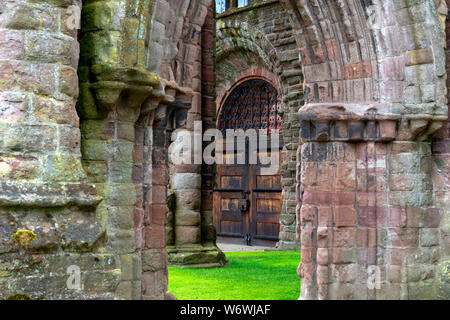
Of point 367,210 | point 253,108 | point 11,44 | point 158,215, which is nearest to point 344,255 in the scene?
point 367,210

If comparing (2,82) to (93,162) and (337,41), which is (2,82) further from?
(337,41)

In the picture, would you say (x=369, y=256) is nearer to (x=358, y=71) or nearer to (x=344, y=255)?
(x=344, y=255)

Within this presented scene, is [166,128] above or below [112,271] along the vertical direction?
above

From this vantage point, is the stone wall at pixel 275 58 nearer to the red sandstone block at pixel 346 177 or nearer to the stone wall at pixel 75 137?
the red sandstone block at pixel 346 177

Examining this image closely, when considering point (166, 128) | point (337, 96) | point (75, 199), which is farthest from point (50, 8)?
point (337, 96)

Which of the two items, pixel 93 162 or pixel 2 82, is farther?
pixel 93 162

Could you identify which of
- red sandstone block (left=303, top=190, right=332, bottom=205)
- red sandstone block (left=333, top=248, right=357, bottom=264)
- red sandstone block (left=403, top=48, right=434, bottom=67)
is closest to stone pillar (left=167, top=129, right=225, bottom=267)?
red sandstone block (left=303, top=190, right=332, bottom=205)

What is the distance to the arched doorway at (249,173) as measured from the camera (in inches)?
525

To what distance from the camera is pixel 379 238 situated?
611 cm

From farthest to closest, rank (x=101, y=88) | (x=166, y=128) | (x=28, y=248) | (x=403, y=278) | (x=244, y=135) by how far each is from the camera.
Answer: (x=244, y=135)
(x=403, y=278)
(x=166, y=128)
(x=101, y=88)
(x=28, y=248)

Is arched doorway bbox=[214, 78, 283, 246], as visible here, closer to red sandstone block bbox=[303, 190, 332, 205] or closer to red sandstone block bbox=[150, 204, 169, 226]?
red sandstone block bbox=[303, 190, 332, 205]

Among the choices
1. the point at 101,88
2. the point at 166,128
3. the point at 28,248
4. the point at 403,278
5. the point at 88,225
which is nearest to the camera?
the point at 28,248

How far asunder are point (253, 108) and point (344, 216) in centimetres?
797

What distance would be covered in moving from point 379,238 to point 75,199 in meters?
3.78
